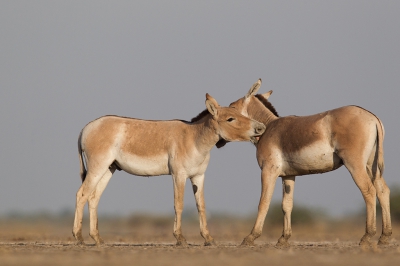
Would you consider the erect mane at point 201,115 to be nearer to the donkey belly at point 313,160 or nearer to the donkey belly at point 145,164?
the donkey belly at point 145,164

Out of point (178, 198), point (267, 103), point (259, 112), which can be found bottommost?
point (178, 198)

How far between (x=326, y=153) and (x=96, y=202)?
5.77 meters

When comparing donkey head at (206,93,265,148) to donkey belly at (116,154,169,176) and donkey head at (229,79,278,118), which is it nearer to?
donkey head at (229,79,278,118)

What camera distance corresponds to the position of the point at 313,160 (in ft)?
51.9

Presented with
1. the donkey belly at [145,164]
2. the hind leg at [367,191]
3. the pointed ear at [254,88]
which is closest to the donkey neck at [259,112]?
the pointed ear at [254,88]

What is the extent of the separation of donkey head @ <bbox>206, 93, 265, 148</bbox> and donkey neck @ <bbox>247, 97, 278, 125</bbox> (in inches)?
31.9

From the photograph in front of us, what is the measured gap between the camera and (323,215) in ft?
130

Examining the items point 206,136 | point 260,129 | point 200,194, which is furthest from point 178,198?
point 260,129

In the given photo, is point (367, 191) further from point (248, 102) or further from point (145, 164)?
point (145, 164)

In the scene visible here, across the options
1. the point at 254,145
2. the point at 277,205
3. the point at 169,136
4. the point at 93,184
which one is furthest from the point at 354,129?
the point at 277,205

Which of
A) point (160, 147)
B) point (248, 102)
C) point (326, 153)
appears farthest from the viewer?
point (248, 102)

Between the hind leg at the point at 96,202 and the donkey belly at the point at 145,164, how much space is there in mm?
738

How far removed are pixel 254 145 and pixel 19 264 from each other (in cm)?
818

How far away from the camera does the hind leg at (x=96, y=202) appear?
17.2 metres
